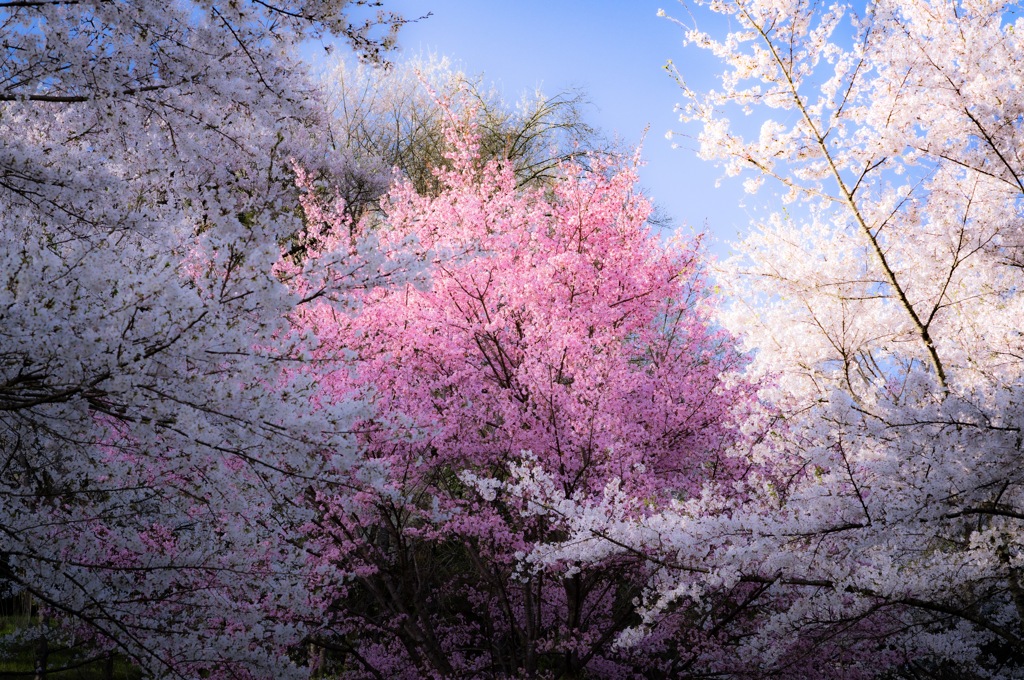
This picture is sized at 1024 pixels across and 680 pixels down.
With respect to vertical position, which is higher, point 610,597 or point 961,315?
point 961,315

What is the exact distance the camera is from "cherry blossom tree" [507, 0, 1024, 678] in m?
3.76

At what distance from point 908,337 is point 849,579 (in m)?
2.42

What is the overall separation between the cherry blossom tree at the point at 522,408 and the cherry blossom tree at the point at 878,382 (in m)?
0.72

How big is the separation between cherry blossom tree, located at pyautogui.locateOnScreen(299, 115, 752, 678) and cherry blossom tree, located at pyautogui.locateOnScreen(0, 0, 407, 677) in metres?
1.15

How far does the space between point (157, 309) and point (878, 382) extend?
3.32m

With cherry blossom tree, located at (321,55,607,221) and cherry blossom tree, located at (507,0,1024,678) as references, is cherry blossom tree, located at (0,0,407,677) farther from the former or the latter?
cherry blossom tree, located at (321,55,607,221)

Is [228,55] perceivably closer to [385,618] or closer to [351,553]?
[351,553]

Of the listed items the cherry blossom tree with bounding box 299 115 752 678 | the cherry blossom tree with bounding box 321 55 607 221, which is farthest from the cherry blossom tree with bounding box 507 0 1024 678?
the cherry blossom tree with bounding box 321 55 607 221

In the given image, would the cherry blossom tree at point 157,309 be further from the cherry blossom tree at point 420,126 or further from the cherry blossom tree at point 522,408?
the cherry blossom tree at point 420,126

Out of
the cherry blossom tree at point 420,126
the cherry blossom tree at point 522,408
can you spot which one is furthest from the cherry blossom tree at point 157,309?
the cherry blossom tree at point 420,126

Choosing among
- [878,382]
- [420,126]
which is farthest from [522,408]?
[420,126]

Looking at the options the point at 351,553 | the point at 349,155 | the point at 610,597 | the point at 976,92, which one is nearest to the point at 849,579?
the point at 976,92

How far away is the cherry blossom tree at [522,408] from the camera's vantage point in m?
6.39

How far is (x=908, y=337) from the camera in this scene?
5.79 meters
